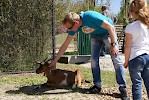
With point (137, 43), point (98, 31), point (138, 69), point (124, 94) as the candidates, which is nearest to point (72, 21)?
point (98, 31)

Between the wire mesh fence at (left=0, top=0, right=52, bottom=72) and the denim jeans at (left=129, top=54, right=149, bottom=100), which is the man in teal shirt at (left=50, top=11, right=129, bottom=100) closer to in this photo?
the denim jeans at (left=129, top=54, right=149, bottom=100)

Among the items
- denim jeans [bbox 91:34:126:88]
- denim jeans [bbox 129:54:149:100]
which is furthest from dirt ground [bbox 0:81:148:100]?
denim jeans [bbox 129:54:149:100]

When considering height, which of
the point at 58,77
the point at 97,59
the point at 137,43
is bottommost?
the point at 58,77

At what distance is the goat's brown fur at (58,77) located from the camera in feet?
21.2

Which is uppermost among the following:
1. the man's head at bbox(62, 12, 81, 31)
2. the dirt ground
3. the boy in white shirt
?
the man's head at bbox(62, 12, 81, 31)

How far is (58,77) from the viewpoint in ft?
21.3

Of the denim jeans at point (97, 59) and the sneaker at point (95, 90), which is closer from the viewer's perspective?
the denim jeans at point (97, 59)

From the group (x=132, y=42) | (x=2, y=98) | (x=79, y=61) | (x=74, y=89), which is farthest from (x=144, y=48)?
(x=79, y=61)

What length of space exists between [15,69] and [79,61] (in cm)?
414

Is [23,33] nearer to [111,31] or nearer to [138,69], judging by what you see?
[111,31]

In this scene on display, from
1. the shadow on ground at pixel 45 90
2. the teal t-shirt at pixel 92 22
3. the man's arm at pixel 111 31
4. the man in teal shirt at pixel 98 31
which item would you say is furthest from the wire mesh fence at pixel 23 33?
the man's arm at pixel 111 31

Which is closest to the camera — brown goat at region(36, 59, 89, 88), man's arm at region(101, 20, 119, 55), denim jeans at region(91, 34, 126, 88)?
man's arm at region(101, 20, 119, 55)

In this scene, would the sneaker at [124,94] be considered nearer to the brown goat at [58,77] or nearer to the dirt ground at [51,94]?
the dirt ground at [51,94]

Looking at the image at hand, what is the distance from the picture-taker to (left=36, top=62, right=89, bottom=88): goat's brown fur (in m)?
6.47
